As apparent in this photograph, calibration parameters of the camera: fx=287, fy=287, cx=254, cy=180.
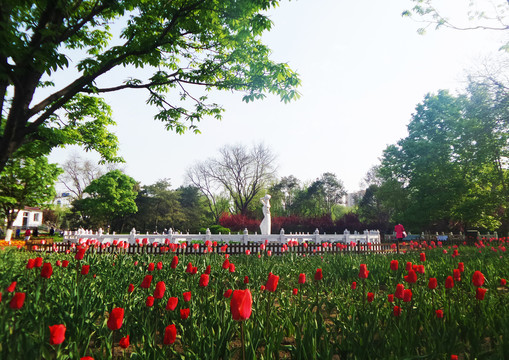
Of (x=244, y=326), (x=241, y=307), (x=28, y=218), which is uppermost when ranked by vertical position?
(x=28, y=218)

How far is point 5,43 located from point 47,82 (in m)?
7.31

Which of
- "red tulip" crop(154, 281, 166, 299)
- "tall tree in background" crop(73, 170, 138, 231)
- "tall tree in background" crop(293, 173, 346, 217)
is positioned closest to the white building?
"tall tree in background" crop(73, 170, 138, 231)

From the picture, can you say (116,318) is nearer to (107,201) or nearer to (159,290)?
(159,290)

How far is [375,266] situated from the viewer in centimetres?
639

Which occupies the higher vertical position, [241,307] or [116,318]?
[241,307]

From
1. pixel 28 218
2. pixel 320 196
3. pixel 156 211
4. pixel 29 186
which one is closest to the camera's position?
pixel 29 186

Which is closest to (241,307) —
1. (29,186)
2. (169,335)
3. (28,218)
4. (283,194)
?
(169,335)

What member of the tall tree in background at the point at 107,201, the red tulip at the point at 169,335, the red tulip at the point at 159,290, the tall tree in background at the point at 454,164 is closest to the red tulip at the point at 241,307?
the red tulip at the point at 169,335

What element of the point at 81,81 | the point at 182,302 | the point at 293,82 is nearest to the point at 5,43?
the point at 81,81

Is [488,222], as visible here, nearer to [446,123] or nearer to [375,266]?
[446,123]

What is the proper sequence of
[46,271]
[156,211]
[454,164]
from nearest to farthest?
1. [46,271]
2. [454,164]
3. [156,211]

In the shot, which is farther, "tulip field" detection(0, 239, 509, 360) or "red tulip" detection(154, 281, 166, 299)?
"red tulip" detection(154, 281, 166, 299)

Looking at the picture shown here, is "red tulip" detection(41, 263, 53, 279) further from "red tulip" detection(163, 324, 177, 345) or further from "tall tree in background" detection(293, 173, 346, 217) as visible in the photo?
"tall tree in background" detection(293, 173, 346, 217)

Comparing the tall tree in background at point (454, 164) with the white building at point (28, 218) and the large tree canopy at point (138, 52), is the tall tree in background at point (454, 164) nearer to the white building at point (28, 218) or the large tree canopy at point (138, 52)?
the large tree canopy at point (138, 52)
